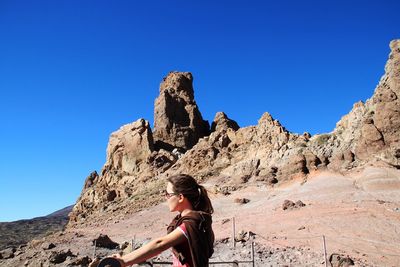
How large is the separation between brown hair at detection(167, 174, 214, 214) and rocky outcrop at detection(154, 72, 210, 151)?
54.9m

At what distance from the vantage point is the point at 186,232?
2.05 meters

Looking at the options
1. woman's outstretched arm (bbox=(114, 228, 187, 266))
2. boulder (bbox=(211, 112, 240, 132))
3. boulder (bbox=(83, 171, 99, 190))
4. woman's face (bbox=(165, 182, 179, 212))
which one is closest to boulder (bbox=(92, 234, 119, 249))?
woman's face (bbox=(165, 182, 179, 212))

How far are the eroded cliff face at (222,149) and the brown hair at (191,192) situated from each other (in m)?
28.4

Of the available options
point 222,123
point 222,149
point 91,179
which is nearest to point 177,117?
point 222,123

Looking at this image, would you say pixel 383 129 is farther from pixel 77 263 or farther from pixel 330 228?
pixel 77 263

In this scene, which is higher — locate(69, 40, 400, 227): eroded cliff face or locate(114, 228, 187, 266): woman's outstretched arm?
locate(69, 40, 400, 227): eroded cliff face

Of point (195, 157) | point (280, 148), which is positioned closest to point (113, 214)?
point (195, 157)

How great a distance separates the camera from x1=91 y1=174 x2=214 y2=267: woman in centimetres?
189

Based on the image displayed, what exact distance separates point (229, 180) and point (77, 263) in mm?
23069

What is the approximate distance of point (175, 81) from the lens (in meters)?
65.6

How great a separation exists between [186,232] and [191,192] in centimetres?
30

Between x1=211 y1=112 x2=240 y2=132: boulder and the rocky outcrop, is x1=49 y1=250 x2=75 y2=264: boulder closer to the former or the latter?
the rocky outcrop

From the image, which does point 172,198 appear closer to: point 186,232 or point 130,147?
point 186,232

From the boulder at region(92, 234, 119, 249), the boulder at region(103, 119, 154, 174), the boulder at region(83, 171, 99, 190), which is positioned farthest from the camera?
the boulder at region(83, 171, 99, 190)
